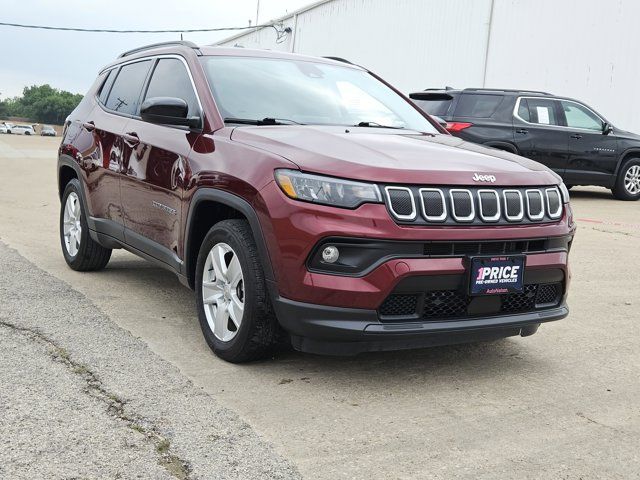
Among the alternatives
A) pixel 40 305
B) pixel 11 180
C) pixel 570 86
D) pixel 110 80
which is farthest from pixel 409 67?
pixel 40 305

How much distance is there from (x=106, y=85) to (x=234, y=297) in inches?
123

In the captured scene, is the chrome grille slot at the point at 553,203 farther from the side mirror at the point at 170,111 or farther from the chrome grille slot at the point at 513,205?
the side mirror at the point at 170,111

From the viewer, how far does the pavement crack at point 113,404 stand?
2.93 meters

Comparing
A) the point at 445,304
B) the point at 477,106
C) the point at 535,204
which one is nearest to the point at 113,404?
the point at 445,304

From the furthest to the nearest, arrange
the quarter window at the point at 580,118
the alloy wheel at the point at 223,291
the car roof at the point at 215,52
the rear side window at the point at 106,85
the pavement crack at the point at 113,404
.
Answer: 1. the quarter window at the point at 580,118
2. the rear side window at the point at 106,85
3. the car roof at the point at 215,52
4. the alloy wheel at the point at 223,291
5. the pavement crack at the point at 113,404

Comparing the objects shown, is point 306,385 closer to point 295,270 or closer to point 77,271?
point 295,270

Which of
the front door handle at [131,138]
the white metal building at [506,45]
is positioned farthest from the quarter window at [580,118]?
the front door handle at [131,138]

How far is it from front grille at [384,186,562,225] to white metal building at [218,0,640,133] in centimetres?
1491

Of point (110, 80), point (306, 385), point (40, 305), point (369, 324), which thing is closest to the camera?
point (369, 324)

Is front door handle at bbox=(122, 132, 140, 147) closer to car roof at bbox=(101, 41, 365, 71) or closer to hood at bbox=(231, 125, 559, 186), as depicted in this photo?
car roof at bbox=(101, 41, 365, 71)

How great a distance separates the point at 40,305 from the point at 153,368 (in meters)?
1.55

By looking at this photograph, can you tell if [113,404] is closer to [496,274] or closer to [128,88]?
[496,274]

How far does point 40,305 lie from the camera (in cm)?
518

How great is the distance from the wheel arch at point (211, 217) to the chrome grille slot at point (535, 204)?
1.33 meters
